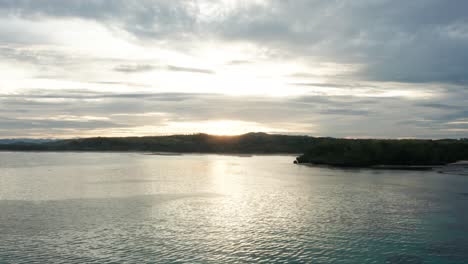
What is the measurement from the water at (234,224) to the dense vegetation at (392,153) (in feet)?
199

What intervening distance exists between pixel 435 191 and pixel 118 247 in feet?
183

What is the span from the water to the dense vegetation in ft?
199

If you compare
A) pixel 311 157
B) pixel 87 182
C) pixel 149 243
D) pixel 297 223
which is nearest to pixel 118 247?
pixel 149 243

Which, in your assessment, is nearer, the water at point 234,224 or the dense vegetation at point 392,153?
the water at point 234,224

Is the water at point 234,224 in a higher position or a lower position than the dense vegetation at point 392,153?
lower

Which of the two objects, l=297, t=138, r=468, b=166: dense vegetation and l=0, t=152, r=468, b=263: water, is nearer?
l=0, t=152, r=468, b=263: water

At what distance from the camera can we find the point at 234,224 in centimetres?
4412

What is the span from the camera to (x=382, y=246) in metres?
35.3

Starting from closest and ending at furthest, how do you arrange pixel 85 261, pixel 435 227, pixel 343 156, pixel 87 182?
pixel 85 261, pixel 435 227, pixel 87 182, pixel 343 156

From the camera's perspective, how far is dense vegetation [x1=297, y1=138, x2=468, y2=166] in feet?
442

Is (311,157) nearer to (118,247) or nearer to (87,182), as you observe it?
(87,182)

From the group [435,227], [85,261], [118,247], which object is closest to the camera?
→ [85,261]

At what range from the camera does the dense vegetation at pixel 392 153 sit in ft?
442

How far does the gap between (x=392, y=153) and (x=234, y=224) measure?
342 feet
